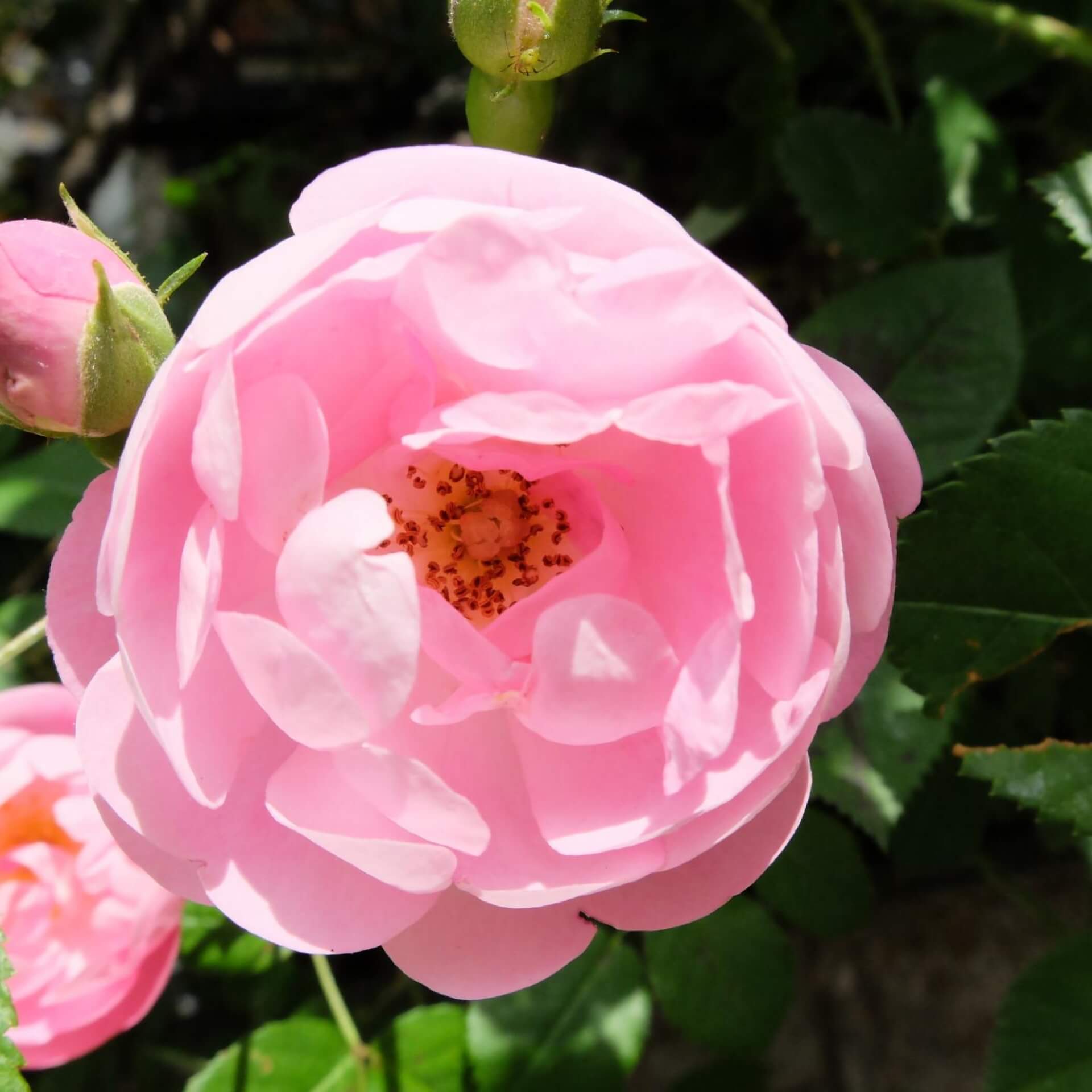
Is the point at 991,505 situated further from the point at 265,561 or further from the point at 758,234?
the point at 758,234

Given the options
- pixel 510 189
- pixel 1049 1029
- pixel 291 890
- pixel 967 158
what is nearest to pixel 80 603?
pixel 291 890

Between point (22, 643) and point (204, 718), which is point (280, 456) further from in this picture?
point (22, 643)

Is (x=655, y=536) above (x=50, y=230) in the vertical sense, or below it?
below

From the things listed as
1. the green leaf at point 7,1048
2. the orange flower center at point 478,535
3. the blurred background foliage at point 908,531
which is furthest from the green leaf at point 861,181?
the green leaf at point 7,1048

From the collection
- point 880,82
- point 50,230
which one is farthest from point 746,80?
point 50,230

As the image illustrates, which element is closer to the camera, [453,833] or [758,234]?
[453,833]
